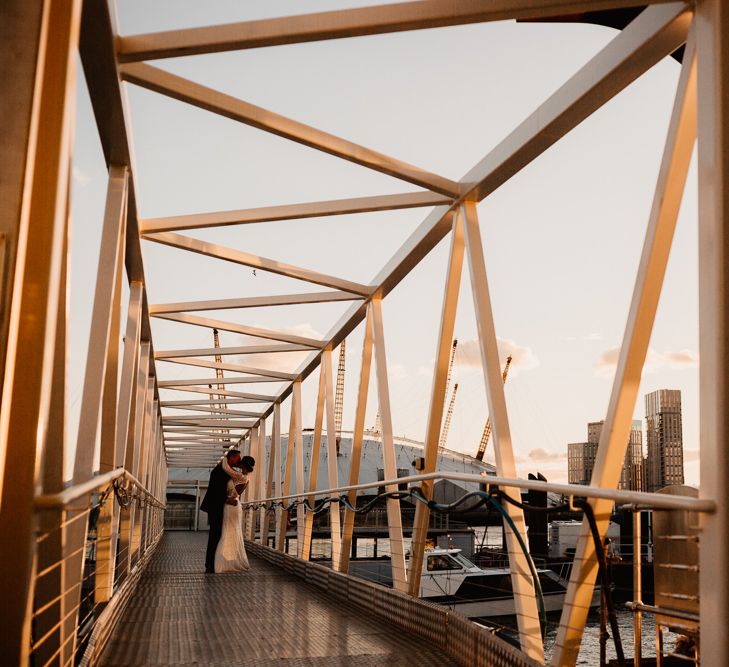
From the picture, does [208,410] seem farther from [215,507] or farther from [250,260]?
[250,260]

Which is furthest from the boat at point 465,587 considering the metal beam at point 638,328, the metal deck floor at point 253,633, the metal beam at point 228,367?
the metal beam at point 638,328

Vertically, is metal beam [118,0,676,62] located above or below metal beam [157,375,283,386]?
above

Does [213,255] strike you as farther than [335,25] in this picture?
Yes

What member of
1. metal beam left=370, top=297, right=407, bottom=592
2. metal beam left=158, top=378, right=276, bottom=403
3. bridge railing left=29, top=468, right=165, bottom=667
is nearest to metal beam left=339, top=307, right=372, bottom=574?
metal beam left=370, top=297, right=407, bottom=592

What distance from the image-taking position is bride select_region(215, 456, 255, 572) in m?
9.75

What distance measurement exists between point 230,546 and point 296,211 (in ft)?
15.3

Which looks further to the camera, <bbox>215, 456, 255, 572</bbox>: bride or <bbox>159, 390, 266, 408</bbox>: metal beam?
<bbox>159, 390, 266, 408</bbox>: metal beam

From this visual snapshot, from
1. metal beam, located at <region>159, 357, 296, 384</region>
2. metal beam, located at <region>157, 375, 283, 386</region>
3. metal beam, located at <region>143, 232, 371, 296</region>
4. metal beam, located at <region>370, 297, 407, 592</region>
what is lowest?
metal beam, located at <region>370, 297, 407, 592</region>

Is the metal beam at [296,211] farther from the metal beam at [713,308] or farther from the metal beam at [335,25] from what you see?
the metal beam at [713,308]

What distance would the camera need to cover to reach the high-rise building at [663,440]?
3097cm

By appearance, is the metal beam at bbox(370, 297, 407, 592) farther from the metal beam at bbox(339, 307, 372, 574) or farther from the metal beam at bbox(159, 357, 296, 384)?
the metal beam at bbox(159, 357, 296, 384)

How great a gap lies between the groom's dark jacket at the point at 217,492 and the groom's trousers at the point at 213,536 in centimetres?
13

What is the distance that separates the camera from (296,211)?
23.8ft

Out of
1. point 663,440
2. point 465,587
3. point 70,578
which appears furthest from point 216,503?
point 663,440
